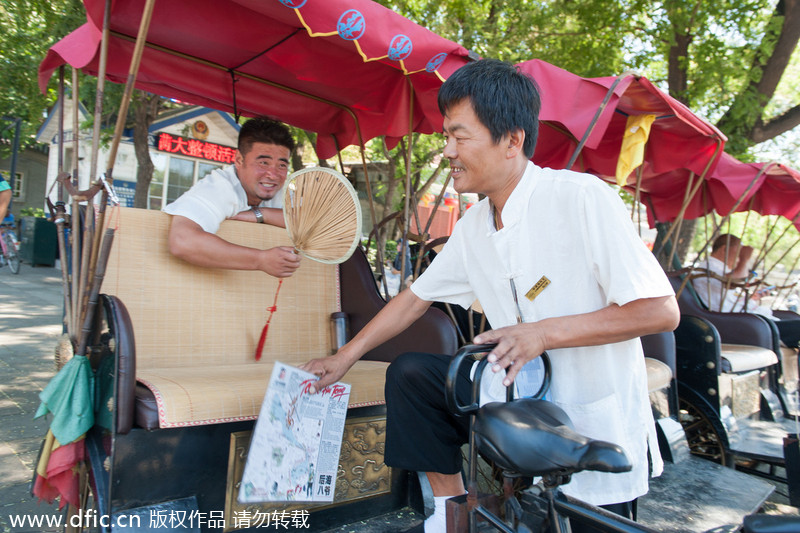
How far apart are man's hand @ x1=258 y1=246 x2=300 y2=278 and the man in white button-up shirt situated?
31.9 inches

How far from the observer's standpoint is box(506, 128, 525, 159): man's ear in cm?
167

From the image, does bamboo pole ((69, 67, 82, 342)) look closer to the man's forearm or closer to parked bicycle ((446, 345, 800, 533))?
parked bicycle ((446, 345, 800, 533))

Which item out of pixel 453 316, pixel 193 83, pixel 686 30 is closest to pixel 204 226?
pixel 193 83

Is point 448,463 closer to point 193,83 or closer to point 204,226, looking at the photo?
point 204,226

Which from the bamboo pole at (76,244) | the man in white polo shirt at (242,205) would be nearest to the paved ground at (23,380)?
the bamboo pole at (76,244)

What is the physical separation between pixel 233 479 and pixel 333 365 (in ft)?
1.75

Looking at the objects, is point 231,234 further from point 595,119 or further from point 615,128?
point 615,128

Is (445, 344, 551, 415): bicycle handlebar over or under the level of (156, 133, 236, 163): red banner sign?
under

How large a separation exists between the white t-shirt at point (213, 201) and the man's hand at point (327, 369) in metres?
1.01

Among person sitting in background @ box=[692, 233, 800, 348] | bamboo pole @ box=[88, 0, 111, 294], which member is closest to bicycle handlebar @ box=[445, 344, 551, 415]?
bamboo pole @ box=[88, 0, 111, 294]

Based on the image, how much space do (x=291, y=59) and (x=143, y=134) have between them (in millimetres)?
5320

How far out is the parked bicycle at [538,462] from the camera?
1074 mm

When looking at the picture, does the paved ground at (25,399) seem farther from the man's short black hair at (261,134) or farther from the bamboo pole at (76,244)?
the man's short black hair at (261,134)

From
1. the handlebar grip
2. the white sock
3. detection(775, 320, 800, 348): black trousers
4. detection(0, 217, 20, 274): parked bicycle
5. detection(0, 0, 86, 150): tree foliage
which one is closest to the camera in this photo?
the handlebar grip
